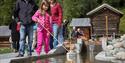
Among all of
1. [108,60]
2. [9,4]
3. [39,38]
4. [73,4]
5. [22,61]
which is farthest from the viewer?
[9,4]

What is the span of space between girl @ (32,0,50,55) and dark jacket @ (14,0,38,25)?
0.73 ft

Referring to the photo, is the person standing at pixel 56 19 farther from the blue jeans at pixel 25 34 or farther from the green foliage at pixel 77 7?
the green foliage at pixel 77 7

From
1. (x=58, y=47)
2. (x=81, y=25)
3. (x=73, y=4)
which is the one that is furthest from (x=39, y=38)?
(x=73, y=4)

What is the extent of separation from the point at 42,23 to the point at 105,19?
134ft

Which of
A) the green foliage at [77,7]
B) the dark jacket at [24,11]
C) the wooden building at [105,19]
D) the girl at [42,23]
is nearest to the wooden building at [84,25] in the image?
the wooden building at [105,19]

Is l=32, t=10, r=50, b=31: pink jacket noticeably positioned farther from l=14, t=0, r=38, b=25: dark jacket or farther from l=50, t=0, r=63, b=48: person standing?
l=50, t=0, r=63, b=48: person standing

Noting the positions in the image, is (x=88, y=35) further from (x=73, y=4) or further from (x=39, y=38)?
(x=39, y=38)

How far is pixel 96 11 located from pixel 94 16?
690 millimetres

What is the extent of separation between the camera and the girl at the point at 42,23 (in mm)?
15641

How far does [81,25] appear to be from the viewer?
61.5m

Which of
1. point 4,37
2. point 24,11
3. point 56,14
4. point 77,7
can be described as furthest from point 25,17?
point 77,7

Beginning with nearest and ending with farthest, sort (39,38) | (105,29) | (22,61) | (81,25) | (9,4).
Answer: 1. (22,61)
2. (39,38)
3. (105,29)
4. (81,25)
5. (9,4)

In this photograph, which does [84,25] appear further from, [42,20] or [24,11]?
[24,11]

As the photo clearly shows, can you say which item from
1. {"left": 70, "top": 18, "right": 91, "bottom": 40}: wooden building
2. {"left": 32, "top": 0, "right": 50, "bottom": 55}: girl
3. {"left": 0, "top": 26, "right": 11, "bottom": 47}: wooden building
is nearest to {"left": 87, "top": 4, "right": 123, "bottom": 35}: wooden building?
{"left": 70, "top": 18, "right": 91, "bottom": 40}: wooden building
